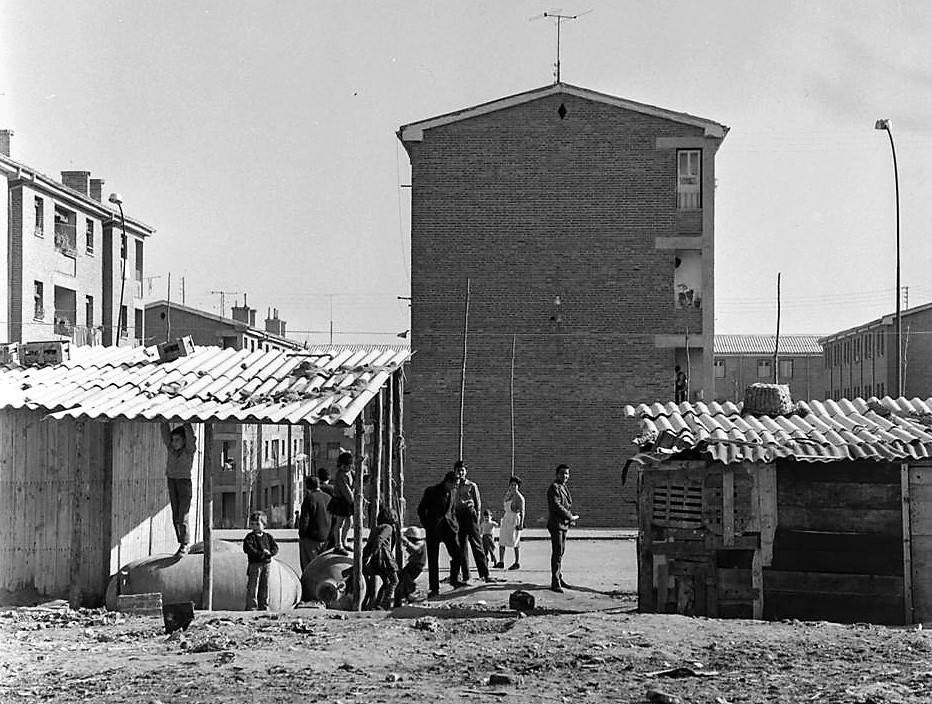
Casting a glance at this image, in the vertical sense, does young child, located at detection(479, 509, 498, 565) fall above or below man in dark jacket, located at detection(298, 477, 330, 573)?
below

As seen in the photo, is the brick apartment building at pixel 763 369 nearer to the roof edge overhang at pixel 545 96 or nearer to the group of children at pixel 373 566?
the roof edge overhang at pixel 545 96

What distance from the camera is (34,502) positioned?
50.1 feet

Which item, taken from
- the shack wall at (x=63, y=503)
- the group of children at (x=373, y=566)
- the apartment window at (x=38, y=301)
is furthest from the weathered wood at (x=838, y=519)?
the apartment window at (x=38, y=301)

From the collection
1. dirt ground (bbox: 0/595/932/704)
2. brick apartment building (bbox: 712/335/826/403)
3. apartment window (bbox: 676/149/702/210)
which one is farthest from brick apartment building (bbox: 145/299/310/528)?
dirt ground (bbox: 0/595/932/704)

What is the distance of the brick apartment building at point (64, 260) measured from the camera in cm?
4772

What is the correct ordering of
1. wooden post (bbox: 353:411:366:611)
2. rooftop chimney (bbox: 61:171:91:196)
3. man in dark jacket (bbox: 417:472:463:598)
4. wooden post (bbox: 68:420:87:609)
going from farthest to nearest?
rooftop chimney (bbox: 61:171:91:196) < man in dark jacket (bbox: 417:472:463:598) < wooden post (bbox: 68:420:87:609) < wooden post (bbox: 353:411:366:611)

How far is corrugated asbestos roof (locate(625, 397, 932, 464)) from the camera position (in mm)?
14258

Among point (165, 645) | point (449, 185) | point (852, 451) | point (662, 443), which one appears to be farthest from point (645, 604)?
point (449, 185)

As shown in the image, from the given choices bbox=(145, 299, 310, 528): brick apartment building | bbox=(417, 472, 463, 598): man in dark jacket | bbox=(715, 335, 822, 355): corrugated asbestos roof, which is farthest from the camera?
bbox=(715, 335, 822, 355): corrugated asbestos roof

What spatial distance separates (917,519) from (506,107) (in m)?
25.8

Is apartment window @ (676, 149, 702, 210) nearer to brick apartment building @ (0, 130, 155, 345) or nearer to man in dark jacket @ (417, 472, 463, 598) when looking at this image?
brick apartment building @ (0, 130, 155, 345)

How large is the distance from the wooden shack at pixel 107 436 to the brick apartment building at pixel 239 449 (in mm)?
41834

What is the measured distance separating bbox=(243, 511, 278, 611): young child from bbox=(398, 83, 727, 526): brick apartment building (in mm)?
22902

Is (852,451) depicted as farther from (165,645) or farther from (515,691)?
(165,645)
